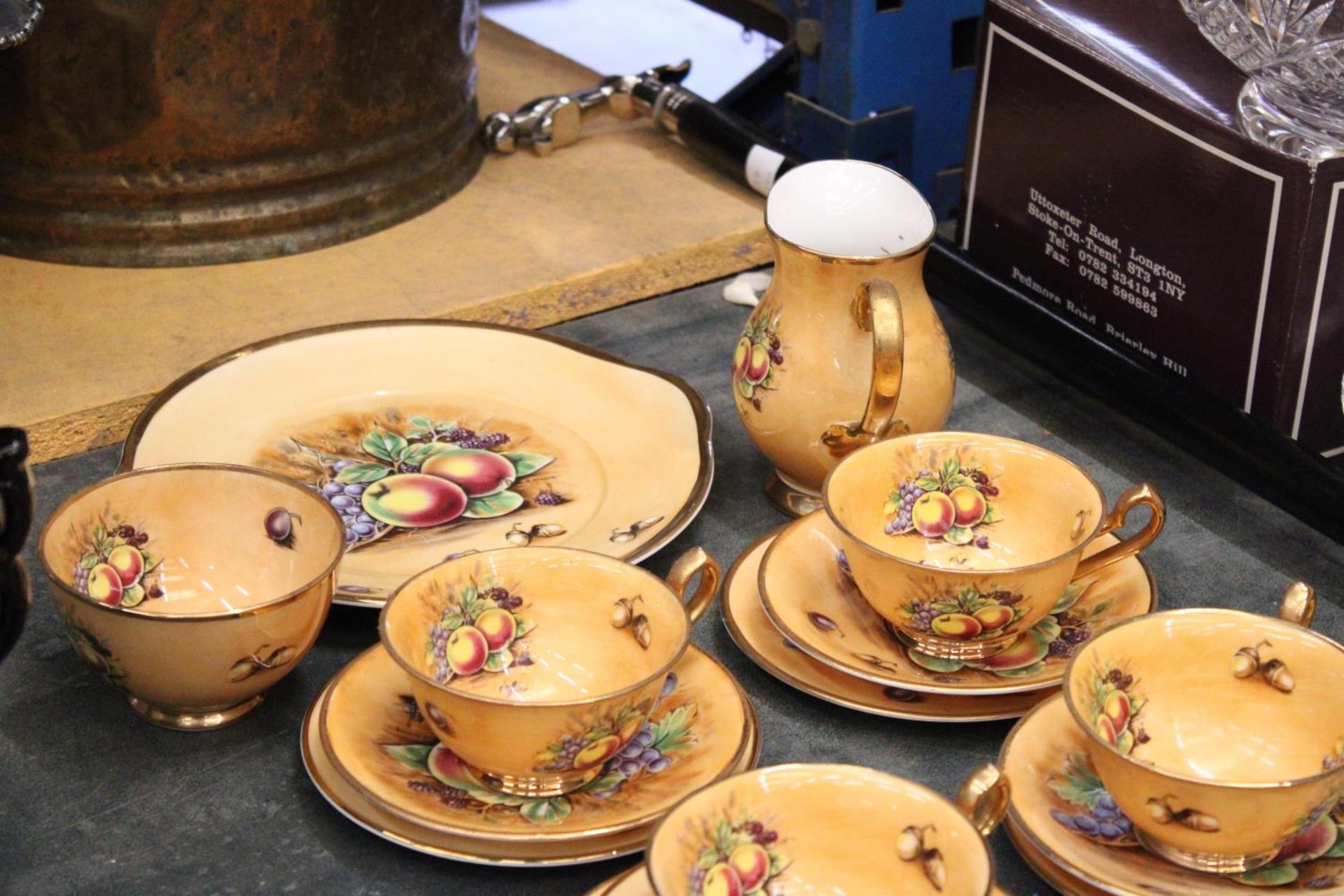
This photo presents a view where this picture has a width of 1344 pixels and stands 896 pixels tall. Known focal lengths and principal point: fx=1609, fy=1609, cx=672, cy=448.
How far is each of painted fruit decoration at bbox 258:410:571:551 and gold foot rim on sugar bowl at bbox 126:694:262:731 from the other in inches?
4.7

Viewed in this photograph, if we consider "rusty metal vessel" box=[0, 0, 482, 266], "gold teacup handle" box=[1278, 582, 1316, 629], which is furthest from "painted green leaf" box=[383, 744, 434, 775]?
"rusty metal vessel" box=[0, 0, 482, 266]

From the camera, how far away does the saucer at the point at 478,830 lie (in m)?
0.56

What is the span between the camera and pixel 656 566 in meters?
0.79

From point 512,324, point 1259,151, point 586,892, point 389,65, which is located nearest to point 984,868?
point 586,892

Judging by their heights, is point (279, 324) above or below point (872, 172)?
below

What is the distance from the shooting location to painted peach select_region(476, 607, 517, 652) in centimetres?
64

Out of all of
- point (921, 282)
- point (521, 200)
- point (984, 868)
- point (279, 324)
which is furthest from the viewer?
point (521, 200)

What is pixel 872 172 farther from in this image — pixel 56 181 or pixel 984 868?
pixel 56 181

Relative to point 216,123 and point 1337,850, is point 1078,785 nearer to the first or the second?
point 1337,850

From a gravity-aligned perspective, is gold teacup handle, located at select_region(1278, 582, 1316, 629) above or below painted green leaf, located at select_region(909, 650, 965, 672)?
above

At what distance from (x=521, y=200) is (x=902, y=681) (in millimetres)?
637

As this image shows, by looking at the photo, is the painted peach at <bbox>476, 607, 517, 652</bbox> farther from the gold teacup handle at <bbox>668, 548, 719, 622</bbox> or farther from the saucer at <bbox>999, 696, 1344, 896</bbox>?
the saucer at <bbox>999, 696, 1344, 896</bbox>

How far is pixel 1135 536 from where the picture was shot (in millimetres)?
696

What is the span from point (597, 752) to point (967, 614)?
166 millimetres
